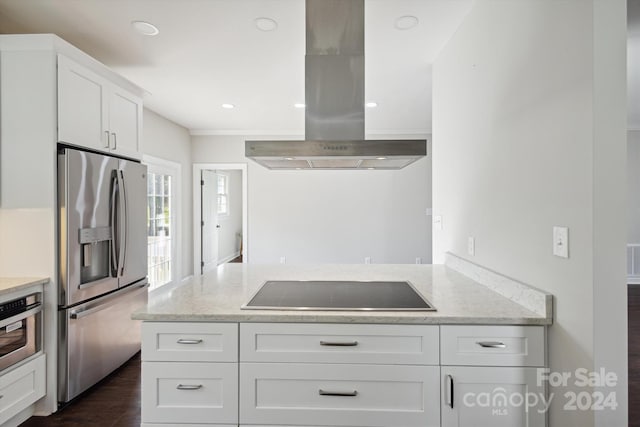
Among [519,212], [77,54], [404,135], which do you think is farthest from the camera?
[404,135]

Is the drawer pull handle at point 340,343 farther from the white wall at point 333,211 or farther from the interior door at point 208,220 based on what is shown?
the interior door at point 208,220

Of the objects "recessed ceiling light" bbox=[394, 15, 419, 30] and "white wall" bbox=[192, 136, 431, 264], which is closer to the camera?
"recessed ceiling light" bbox=[394, 15, 419, 30]

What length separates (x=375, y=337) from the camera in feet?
Answer: 4.73

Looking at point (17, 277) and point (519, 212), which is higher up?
point (519, 212)

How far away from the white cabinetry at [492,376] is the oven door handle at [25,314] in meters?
2.20

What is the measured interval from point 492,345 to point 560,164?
771mm

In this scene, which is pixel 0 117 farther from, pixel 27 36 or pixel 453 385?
pixel 453 385

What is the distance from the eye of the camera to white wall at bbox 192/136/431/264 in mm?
5598

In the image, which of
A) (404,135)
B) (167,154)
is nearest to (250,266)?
(167,154)

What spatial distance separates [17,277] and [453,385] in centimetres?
251

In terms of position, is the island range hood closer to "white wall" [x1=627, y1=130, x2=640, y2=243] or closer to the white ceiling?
the white ceiling

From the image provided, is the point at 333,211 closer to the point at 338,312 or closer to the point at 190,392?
the point at 338,312

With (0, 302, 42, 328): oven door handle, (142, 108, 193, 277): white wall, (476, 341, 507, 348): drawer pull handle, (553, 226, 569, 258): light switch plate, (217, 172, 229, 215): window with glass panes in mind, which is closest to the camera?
(553, 226, 569, 258): light switch plate

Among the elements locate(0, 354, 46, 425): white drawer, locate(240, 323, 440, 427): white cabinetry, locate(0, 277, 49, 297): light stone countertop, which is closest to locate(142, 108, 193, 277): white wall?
locate(0, 277, 49, 297): light stone countertop
